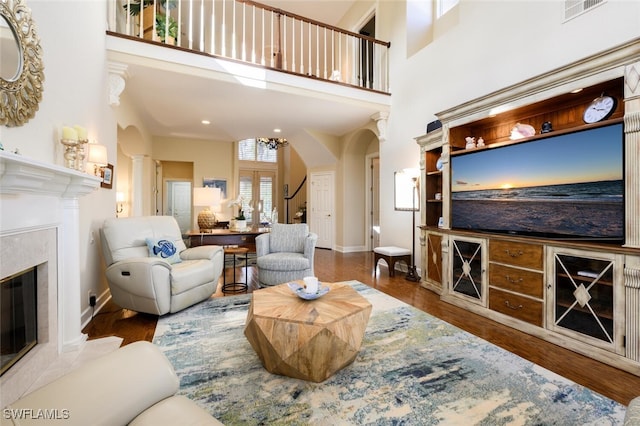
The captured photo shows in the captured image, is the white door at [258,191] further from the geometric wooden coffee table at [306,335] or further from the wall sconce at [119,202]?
the geometric wooden coffee table at [306,335]

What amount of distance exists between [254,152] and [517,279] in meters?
8.79

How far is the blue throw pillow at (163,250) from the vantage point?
3.19m

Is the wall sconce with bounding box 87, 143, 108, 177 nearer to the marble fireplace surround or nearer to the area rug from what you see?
the marble fireplace surround

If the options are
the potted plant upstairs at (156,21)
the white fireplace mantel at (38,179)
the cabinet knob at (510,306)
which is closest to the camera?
the white fireplace mantel at (38,179)

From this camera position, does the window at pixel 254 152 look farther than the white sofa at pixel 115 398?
Yes

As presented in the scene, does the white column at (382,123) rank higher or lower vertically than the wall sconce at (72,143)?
higher

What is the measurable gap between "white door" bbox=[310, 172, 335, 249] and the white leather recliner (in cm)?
395

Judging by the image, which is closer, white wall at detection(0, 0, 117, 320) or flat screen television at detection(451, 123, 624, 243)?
white wall at detection(0, 0, 117, 320)

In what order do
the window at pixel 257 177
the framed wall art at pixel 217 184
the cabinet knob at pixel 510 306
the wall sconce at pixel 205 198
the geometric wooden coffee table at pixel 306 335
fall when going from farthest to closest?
the window at pixel 257 177, the framed wall art at pixel 217 184, the wall sconce at pixel 205 198, the cabinet knob at pixel 510 306, the geometric wooden coffee table at pixel 306 335

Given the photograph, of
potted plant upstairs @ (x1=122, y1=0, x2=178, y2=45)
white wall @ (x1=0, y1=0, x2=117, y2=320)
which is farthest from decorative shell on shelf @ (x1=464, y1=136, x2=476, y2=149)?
potted plant upstairs @ (x1=122, y1=0, x2=178, y2=45)

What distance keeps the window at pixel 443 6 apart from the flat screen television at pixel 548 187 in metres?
2.72

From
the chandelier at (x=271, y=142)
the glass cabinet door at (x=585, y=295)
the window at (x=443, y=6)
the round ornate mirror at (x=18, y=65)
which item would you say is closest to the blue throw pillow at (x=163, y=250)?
the round ornate mirror at (x=18, y=65)

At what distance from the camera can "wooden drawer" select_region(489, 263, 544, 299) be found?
2488 millimetres

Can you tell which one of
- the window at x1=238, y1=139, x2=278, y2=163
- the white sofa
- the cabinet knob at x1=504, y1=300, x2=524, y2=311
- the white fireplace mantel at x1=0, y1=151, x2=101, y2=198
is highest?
the window at x1=238, y1=139, x2=278, y2=163
